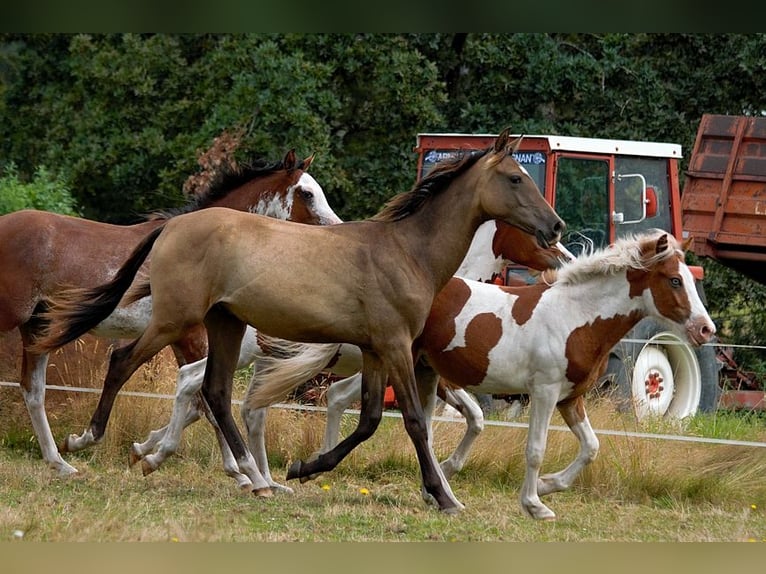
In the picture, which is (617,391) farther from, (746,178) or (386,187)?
(386,187)

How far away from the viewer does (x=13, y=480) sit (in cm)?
674

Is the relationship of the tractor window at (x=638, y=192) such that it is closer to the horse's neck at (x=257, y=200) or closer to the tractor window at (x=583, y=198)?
the tractor window at (x=583, y=198)

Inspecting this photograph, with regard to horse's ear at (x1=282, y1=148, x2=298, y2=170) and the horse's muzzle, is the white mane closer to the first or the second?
the horse's muzzle

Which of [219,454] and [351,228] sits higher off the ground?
[351,228]

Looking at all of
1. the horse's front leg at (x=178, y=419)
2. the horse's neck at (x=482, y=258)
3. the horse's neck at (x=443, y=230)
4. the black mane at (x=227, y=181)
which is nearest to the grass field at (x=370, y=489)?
the horse's front leg at (x=178, y=419)

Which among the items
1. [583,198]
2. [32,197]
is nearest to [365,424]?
[583,198]

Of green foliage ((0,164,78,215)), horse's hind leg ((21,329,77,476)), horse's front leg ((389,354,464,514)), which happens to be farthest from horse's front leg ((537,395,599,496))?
green foliage ((0,164,78,215))

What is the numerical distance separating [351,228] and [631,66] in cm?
1060

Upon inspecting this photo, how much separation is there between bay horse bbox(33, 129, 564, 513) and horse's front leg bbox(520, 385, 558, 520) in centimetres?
39

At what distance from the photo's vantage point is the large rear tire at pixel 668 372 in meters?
10.2

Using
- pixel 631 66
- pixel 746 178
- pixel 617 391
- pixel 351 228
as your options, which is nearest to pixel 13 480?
pixel 351 228

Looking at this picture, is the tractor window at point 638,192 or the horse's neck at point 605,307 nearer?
the horse's neck at point 605,307

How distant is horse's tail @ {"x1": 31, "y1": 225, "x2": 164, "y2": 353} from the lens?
258 inches

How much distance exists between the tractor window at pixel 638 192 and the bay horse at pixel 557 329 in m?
3.80
